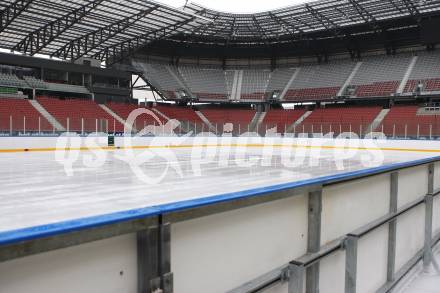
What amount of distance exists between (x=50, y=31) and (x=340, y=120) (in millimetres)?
21321

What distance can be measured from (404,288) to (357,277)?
1285 mm

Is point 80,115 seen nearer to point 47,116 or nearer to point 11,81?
point 47,116

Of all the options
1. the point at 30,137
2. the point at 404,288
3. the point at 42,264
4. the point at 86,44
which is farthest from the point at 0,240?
the point at 86,44

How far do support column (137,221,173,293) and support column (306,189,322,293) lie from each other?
1524 millimetres

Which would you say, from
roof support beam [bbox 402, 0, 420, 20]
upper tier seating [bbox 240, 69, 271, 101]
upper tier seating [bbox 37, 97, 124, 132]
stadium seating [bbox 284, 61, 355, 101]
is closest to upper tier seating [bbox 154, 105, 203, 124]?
upper tier seating [bbox 240, 69, 271, 101]

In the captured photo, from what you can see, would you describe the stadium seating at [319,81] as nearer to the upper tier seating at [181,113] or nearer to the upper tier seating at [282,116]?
the upper tier seating at [282,116]

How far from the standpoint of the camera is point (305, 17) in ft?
99.7

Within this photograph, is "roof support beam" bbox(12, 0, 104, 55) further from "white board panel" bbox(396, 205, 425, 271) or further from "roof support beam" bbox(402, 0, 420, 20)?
"white board panel" bbox(396, 205, 425, 271)

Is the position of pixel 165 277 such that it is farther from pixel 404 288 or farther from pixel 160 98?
pixel 160 98

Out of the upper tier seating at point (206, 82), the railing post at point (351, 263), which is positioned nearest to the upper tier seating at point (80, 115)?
the upper tier seating at point (206, 82)

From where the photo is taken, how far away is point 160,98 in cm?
3694

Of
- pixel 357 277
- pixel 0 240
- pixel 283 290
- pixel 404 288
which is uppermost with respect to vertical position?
pixel 0 240

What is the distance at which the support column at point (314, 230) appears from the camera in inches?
120

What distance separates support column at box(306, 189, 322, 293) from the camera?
3.06 meters
